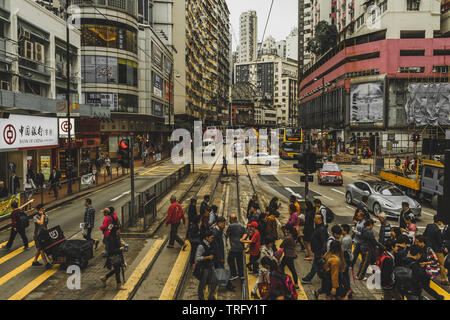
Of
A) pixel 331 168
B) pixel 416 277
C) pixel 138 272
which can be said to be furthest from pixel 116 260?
pixel 331 168

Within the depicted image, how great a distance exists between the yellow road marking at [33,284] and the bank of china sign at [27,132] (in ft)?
41.3

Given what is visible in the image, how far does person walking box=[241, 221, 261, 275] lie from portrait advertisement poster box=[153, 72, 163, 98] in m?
44.7

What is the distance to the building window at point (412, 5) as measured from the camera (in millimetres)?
54250

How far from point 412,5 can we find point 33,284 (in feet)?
205

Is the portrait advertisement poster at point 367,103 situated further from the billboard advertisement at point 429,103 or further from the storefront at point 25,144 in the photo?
the storefront at point 25,144

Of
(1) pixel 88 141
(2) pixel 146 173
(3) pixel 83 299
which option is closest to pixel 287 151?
(2) pixel 146 173

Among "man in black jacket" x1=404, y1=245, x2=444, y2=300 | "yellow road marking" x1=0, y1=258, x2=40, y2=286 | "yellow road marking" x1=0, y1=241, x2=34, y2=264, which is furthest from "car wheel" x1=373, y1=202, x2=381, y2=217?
"yellow road marking" x1=0, y1=241, x2=34, y2=264

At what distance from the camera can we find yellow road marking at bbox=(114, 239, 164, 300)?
8484mm

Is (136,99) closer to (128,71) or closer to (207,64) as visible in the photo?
(128,71)

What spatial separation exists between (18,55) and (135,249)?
18.1 meters

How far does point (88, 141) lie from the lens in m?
31.7

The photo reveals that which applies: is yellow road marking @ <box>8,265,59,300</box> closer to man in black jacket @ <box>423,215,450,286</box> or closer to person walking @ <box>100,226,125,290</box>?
person walking @ <box>100,226,125,290</box>

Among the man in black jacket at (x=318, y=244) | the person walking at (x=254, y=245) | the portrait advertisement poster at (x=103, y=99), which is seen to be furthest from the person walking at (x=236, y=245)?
the portrait advertisement poster at (x=103, y=99)

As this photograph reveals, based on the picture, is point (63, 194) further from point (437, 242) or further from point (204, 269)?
point (437, 242)
